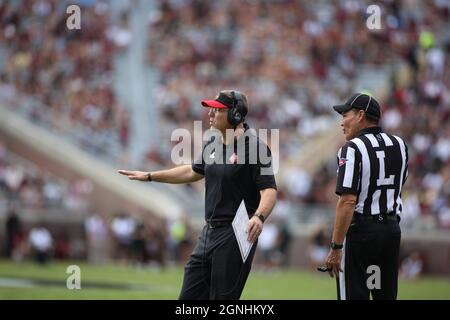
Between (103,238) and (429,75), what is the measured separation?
991cm

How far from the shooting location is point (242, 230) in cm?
779

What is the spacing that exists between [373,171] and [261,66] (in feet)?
71.0

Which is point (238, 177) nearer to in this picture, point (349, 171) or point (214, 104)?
point (214, 104)

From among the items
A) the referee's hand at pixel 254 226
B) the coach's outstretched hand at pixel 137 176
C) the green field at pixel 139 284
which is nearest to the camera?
the referee's hand at pixel 254 226

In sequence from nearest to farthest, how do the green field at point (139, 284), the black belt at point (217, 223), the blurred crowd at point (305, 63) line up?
the black belt at point (217, 223) < the green field at point (139, 284) < the blurred crowd at point (305, 63)

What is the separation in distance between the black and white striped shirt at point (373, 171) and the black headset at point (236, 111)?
0.81m

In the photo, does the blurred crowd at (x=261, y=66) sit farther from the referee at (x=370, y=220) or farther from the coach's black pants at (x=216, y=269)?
the coach's black pants at (x=216, y=269)

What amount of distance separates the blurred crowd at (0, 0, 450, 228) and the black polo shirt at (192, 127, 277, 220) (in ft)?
57.3

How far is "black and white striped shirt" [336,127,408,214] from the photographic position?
7.80 metres

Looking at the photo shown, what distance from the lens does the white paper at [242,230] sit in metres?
7.79

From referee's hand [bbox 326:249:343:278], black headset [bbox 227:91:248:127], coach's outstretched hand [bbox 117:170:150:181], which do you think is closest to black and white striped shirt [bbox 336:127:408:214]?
referee's hand [bbox 326:249:343:278]

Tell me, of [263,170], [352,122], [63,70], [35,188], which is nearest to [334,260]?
[263,170]

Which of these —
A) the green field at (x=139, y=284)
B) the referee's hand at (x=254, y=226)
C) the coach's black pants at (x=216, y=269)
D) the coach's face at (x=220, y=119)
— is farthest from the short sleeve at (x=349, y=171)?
the green field at (x=139, y=284)

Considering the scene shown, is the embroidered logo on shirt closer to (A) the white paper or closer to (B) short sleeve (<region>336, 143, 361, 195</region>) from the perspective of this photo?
(B) short sleeve (<region>336, 143, 361, 195</region>)
